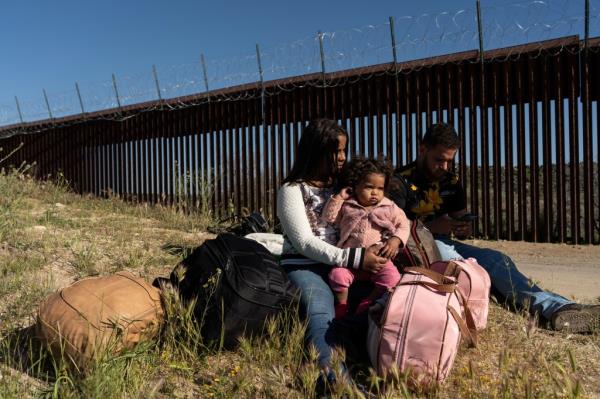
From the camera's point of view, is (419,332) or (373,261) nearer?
(419,332)

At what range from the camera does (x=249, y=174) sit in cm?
933

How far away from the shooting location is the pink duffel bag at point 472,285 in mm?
3242

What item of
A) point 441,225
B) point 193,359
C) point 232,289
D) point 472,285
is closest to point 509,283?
point 441,225

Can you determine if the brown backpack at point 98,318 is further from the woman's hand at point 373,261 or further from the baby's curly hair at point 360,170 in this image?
the baby's curly hair at point 360,170

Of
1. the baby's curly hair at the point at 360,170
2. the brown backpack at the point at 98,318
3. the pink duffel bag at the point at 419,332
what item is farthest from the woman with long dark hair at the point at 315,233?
the brown backpack at the point at 98,318

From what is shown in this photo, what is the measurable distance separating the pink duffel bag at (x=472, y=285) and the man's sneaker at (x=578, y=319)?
0.48 m

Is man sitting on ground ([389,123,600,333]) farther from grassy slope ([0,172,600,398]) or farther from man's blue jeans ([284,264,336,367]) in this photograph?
man's blue jeans ([284,264,336,367])

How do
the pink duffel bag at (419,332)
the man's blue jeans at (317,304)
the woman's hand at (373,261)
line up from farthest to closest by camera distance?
1. the woman's hand at (373,261)
2. the man's blue jeans at (317,304)
3. the pink duffel bag at (419,332)

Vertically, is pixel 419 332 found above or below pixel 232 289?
below

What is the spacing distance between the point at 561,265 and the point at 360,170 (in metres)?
3.59

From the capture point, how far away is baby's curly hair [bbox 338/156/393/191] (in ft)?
11.0

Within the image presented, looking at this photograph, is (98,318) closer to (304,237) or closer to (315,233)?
(304,237)

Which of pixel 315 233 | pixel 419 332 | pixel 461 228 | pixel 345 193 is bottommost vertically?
pixel 419 332

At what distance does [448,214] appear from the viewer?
421cm
